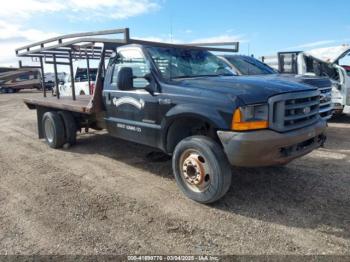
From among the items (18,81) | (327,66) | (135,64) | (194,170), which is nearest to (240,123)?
(194,170)

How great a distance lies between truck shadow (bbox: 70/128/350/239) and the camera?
3.75 metres

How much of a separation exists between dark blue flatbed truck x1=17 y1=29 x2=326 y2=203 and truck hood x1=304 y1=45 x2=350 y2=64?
6382mm

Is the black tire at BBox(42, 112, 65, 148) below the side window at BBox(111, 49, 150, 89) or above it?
below

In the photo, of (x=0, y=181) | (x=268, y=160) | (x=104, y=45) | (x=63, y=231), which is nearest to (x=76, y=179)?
(x=0, y=181)

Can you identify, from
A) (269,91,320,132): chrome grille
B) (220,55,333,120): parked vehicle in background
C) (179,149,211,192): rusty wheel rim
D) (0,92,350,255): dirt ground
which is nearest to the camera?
(0,92,350,255): dirt ground

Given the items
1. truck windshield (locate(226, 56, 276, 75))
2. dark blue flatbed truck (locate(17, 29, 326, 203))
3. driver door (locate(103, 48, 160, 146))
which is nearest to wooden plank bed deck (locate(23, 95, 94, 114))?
dark blue flatbed truck (locate(17, 29, 326, 203))

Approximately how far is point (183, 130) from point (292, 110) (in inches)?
57.2

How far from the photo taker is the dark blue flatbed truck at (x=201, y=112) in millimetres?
3736

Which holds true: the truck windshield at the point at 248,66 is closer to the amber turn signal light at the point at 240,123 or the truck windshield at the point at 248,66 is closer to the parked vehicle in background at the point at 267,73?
the parked vehicle in background at the point at 267,73

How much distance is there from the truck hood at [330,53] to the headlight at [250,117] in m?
7.89

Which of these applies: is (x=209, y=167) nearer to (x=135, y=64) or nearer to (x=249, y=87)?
(x=249, y=87)

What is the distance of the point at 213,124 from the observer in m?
3.91

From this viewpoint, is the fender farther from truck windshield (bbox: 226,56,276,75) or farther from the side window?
truck windshield (bbox: 226,56,276,75)

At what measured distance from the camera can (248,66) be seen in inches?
321
